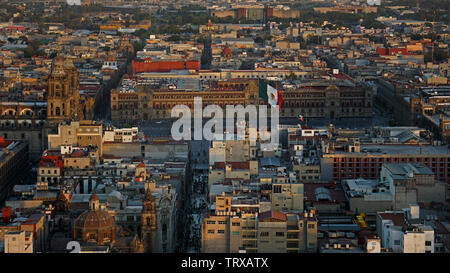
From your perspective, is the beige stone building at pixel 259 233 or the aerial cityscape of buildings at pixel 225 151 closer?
the beige stone building at pixel 259 233

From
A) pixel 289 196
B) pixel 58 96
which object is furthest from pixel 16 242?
pixel 58 96

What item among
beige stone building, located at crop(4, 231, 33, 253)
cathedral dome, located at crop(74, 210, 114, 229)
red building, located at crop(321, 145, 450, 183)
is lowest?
red building, located at crop(321, 145, 450, 183)

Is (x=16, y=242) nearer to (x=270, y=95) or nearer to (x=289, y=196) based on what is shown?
(x=289, y=196)

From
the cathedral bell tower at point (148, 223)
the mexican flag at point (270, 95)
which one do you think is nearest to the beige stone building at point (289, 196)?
the cathedral bell tower at point (148, 223)

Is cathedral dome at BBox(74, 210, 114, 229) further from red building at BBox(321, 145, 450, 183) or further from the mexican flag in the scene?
the mexican flag

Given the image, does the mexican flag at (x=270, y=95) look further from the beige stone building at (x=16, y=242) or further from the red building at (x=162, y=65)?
the beige stone building at (x=16, y=242)

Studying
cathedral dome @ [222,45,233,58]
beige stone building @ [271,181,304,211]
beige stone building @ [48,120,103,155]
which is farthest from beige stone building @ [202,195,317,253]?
cathedral dome @ [222,45,233,58]


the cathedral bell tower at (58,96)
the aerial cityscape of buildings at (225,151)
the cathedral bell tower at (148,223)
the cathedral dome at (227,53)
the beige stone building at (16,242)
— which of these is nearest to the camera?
the beige stone building at (16,242)
